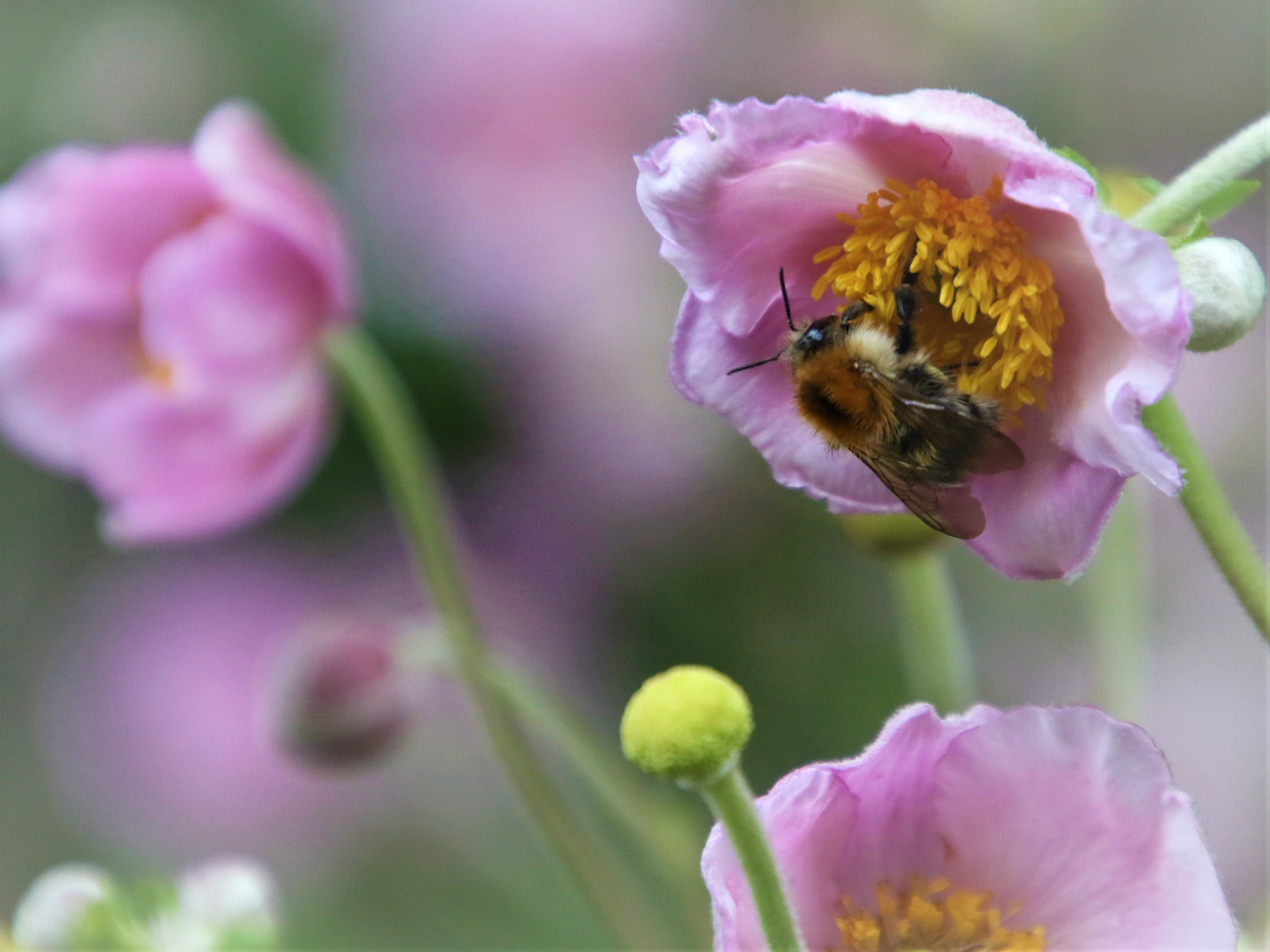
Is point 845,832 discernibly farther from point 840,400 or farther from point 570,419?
point 570,419

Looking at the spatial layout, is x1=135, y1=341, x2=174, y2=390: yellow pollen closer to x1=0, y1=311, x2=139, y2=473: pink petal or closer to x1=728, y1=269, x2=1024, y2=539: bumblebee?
x1=0, y1=311, x2=139, y2=473: pink petal

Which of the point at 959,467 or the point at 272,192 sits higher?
the point at 272,192

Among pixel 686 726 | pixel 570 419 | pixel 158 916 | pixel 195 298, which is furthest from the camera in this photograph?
pixel 570 419

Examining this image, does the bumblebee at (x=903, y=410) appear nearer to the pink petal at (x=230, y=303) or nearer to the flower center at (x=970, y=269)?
the flower center at (x=970, y=269)

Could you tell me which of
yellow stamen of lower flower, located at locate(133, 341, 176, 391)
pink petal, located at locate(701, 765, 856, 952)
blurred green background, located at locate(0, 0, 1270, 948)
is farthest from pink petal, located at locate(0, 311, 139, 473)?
pink petal, located at locate(701, 765, 856, 952)

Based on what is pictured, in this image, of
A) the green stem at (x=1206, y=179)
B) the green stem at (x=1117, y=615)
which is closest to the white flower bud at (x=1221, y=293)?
the green stem at (x=1206, y=179)

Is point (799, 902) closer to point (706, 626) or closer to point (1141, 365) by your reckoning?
point (1141, 365)

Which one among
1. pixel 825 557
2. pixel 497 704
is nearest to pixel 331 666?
pixel 497 704

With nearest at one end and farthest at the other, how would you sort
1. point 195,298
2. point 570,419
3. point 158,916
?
point 158,916 → point 195,298 → point 570,419

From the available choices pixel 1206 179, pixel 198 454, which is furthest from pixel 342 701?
pixel 1206 179
